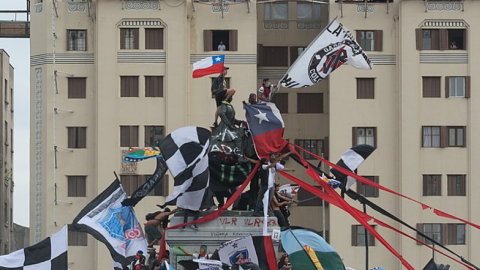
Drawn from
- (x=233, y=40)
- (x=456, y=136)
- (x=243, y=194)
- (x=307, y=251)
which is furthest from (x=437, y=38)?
(x=307, y=251)

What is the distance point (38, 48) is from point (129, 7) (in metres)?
5.68

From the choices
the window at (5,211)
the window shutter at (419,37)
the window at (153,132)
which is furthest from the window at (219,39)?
the window at (5,211)

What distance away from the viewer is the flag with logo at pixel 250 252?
96.2 feet

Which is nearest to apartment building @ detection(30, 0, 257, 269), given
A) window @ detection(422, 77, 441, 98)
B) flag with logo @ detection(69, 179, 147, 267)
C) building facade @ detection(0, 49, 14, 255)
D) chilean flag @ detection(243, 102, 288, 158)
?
window @ detection(422, 77, 441, 98)

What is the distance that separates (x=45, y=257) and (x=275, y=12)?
162ft

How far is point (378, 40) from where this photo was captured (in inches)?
2997

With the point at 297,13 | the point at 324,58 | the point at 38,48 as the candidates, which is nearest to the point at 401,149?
the point at 297,13

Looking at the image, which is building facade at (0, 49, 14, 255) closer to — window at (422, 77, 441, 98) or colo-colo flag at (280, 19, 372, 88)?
window at (422, 77, 441, 98)

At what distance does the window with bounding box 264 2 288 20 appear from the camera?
79688 mm

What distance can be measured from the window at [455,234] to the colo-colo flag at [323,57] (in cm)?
4146

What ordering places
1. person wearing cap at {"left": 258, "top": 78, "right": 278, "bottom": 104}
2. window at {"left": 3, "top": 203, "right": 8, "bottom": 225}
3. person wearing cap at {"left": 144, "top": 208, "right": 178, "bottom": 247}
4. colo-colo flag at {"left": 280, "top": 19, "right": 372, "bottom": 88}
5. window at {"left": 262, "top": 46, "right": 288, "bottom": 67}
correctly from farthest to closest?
1. window at {"left": 3, "top": 203, "right": 8, "bottom": 225}
2. window at {"left": 262, "top": 46, "right": 288, "bottom": 67}
3. colo-colo flag at {"left": 280, "top": 19, "right": 372, "bottom": 88}
4. person wearing cap at {"left": 258, "top": 78, "right": 278, "bottom": 104}
5. person wearing cap at {"left": 144, "top": 208, "right": 178, "bottom": 247}

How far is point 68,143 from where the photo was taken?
75938 millimetres

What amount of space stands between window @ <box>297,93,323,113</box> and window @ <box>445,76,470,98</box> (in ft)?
25.3

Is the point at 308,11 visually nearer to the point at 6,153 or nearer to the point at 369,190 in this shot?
the point at 369,190
